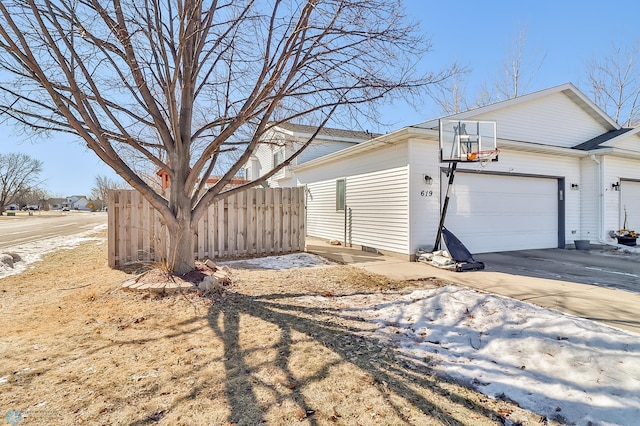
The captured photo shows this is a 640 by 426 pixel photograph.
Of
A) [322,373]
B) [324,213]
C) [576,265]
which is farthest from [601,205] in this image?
[322,373]

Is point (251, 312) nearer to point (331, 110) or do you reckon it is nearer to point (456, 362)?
point (456, 362)

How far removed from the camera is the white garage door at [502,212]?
8875 mm

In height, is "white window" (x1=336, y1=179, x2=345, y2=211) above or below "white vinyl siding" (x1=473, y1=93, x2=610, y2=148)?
below

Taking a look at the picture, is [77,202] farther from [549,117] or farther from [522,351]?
[522,351]

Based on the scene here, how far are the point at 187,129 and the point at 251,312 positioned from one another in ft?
10.7

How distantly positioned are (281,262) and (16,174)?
6884cm

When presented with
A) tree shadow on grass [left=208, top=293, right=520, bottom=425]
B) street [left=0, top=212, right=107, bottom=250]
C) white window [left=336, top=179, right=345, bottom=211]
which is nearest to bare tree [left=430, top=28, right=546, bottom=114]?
white window [left=336, top=179, right=345, bottom=211]

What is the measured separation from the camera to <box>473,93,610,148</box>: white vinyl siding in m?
10.0

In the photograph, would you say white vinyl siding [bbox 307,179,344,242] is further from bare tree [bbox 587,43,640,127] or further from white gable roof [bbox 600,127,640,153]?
bare tree [bbox 587,43,640,127]

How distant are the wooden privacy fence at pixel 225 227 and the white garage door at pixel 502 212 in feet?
14.1

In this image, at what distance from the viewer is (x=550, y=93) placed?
1071cm

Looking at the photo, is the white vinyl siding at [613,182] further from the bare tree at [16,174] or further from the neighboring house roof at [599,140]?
the bare tree at [16,174]

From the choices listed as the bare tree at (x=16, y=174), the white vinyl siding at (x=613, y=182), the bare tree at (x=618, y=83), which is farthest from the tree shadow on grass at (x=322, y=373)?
the bare tree at (x=16, y=174)

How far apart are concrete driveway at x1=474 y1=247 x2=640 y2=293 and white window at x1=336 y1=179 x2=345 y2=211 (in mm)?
4582
